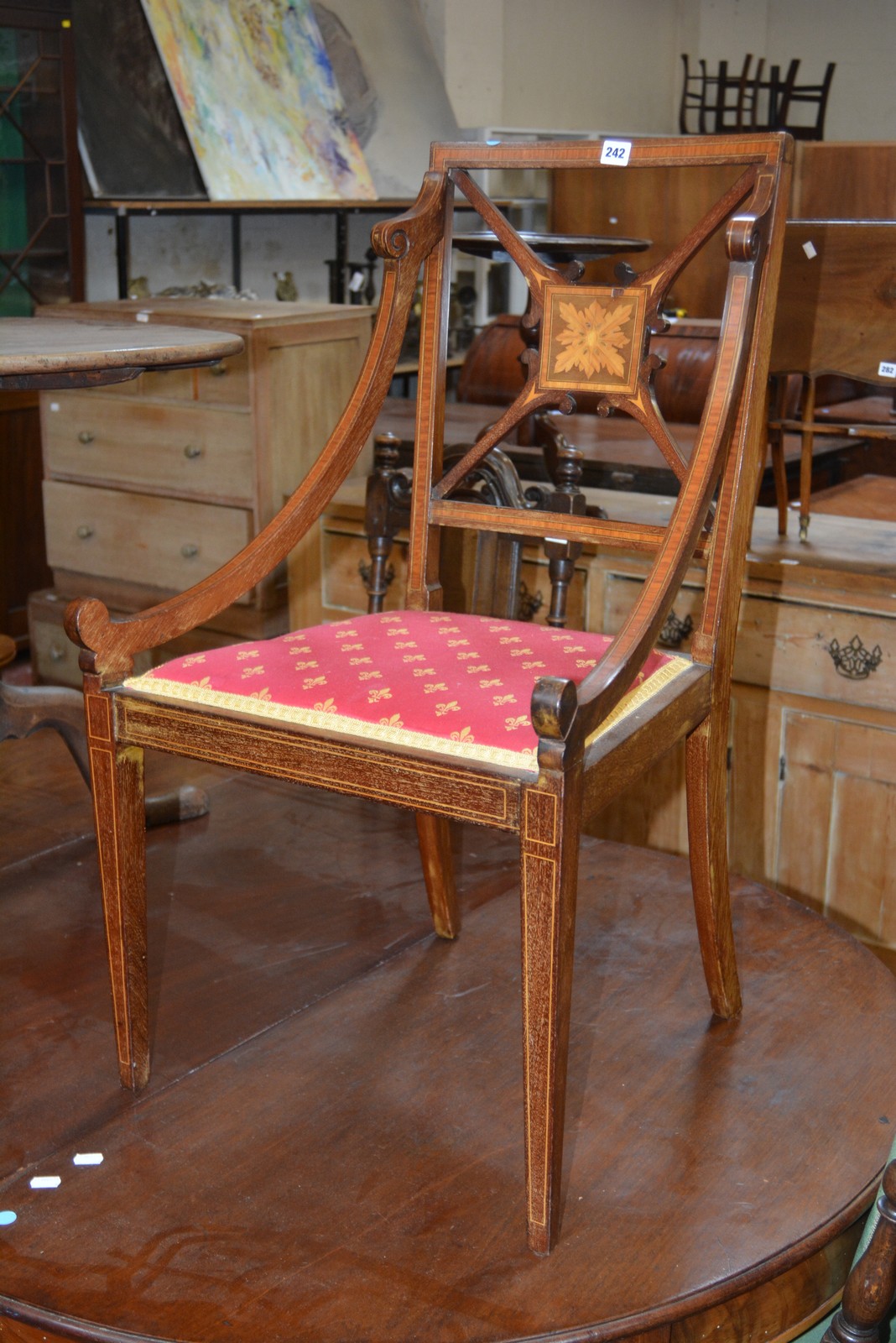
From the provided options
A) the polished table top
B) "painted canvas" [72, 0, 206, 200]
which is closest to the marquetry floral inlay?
the polished table top

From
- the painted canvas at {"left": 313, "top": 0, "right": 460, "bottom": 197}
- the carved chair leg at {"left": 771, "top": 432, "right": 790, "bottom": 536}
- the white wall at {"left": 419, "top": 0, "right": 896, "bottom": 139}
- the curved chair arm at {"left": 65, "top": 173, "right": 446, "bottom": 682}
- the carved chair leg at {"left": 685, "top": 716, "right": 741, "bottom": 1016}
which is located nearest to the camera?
the curved chair arm at {"left": 65, "top": 173, "right": 446, "bottom": 682}

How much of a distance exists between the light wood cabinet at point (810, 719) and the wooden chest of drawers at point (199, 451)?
2.79 ft

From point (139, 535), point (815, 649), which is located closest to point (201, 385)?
point (139, 535)

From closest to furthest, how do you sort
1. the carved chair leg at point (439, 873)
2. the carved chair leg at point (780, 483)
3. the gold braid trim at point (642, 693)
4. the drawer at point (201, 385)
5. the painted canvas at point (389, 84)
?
the gold braid trim at point (642, 693) < the carved chair leg at point (439, 873) < the carved chair leg at point (780, 483) < the drawer at point (201, 385) < the painted canvas at point (389, 84)

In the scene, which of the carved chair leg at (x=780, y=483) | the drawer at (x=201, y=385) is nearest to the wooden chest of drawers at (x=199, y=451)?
the drawer at (x=201, y=385)

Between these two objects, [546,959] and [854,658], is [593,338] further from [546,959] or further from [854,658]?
[854,658]

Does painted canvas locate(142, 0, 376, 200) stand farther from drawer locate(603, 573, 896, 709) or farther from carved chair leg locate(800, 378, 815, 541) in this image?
drawer locate(603, 573, 896, 709)

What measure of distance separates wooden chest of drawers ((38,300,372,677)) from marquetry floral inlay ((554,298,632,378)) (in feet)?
4.87

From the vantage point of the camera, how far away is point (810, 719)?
2354mm

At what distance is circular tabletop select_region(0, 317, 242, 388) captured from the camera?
150 cm

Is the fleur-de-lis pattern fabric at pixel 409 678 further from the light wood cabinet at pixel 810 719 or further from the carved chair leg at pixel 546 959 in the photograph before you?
the light wood cabinet at pixel 810 719

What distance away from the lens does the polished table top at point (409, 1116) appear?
3.77 ft

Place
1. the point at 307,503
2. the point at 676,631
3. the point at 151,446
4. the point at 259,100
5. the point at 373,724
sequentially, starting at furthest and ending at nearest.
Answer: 1. the point at 259,100
2. the point at 151,446
3. the point at 676,631
4. the point at 307,503
5. the point at 373,724

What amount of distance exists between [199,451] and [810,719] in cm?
150
